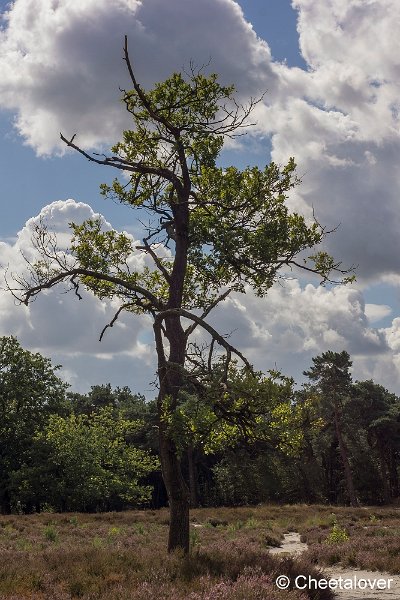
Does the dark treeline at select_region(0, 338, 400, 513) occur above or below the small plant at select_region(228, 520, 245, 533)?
above

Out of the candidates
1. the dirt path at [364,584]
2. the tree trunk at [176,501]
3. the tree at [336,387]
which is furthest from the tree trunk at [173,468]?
the tree at [336,387]

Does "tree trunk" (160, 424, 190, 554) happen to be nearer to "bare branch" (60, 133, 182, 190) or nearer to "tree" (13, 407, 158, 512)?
"bare branch" (60, 133, 182, 190)

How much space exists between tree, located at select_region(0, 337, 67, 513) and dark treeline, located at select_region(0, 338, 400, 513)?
0.08 meters

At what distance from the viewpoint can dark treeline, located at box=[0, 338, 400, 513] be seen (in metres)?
45.1

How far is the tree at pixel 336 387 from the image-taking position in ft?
183

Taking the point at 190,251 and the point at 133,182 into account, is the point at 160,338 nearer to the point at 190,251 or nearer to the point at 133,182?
the point at 190,251

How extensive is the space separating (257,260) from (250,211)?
134cm

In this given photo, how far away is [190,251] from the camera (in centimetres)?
1588

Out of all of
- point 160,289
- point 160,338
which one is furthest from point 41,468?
point 160,338

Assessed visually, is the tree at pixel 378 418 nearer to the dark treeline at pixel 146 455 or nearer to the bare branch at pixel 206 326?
the dark treeline at pixel 146 455

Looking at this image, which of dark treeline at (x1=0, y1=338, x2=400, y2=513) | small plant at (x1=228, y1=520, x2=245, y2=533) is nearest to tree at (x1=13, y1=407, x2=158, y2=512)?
dark treeline at (x1=0, y1=338, x2=400, y2=513)

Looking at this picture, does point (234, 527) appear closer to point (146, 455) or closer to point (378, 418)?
point (146, 455)

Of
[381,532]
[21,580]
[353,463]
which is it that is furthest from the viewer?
[353,463]

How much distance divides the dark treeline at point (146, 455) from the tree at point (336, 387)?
101 millimetres
